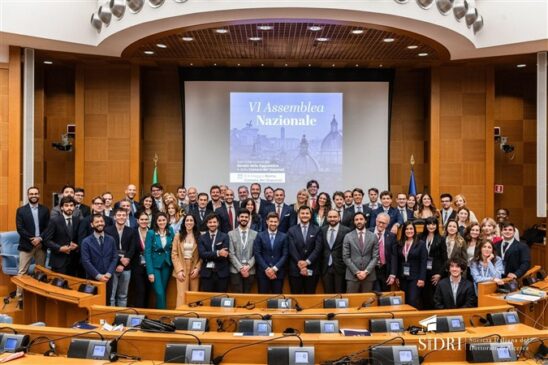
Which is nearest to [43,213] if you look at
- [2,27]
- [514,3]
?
[2,27]

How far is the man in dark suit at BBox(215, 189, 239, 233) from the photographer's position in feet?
23.7

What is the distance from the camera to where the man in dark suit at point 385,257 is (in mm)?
6191

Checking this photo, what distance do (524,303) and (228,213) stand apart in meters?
3.80

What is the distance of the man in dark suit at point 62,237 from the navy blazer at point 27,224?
1.22 feet

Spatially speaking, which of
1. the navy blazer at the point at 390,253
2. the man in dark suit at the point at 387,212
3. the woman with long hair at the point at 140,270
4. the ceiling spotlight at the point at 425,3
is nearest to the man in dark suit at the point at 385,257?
the navy blazer at the point at 390,253

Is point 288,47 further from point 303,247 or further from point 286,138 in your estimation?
point 303,247

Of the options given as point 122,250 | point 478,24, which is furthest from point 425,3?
point 122,250

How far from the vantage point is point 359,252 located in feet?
20.1

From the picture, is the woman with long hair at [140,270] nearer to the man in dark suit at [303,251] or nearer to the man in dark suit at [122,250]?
the man in dark suit at [122,250]

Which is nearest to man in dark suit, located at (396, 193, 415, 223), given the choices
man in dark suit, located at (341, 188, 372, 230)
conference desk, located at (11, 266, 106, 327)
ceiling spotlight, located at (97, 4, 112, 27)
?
man in dark suit, located at (341, 188, 372, 230)

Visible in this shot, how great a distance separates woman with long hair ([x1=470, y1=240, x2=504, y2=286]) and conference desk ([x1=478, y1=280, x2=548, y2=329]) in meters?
0.25

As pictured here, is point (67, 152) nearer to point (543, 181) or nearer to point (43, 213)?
point (43, 213)

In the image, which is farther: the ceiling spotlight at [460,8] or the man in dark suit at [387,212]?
the ceiling spotlight at [460,8]

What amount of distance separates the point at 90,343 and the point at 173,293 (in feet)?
9.67
